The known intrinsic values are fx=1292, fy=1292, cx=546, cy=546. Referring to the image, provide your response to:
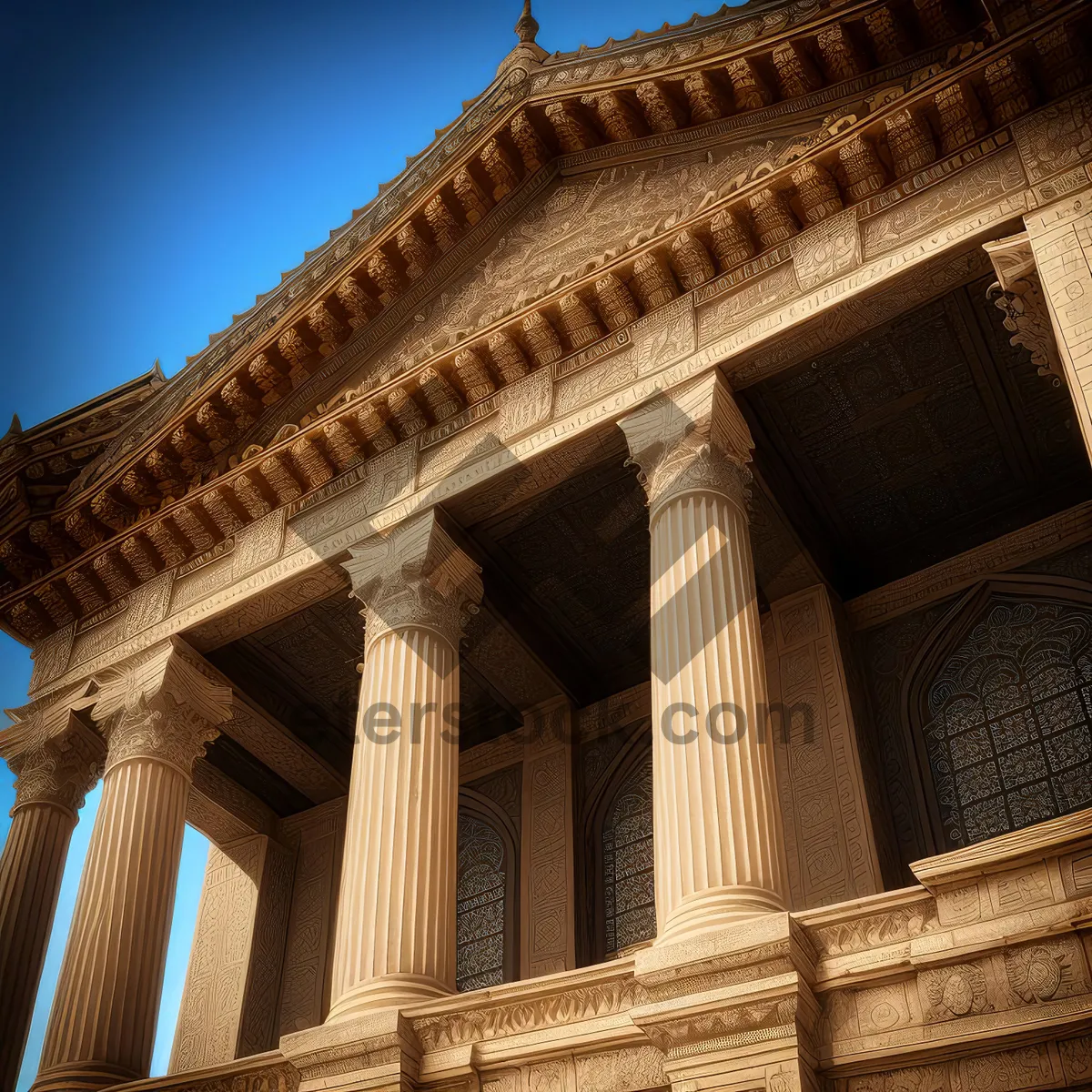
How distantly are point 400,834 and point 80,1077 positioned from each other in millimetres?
3143

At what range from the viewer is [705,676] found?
8.52 metres

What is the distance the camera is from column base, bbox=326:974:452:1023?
8.52 m

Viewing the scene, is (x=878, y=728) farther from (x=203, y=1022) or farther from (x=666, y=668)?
(x=203, y=1022)

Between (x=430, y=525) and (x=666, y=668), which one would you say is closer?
(x=666, y=668)

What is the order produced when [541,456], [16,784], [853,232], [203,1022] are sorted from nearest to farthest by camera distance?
[853,232] < [541,456] < [16,784] < [203,1022]

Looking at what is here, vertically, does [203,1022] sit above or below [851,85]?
below

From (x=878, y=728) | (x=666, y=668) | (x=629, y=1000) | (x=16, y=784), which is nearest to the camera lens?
(x=629, y=1000)

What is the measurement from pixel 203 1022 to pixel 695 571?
8041mm

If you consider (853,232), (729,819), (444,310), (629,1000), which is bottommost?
(629,1000)

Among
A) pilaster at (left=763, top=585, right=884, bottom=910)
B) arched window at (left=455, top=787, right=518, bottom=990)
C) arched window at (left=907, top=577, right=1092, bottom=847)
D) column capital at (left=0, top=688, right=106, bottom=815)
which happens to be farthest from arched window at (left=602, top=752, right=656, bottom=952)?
column capital at (left=0, top=688, right=106, bottom=815)

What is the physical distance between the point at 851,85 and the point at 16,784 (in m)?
9.99

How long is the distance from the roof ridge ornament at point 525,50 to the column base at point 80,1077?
979 centimetres

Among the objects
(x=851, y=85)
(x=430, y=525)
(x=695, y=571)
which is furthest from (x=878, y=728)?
(x=851, y=85)

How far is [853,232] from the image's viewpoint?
32.5 ft
